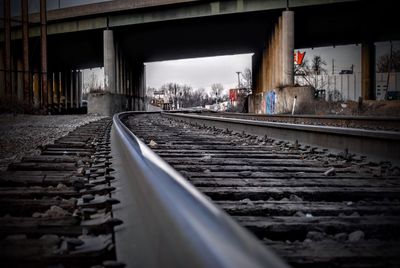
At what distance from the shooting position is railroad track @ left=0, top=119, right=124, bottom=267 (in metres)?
Result: 1.57

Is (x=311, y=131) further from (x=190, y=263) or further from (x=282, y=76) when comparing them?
(x=282, y=76)

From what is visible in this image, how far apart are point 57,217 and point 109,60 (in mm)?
31819

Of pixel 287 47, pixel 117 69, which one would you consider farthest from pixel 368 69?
pixel 117 69

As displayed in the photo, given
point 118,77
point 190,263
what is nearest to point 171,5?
point 118,77

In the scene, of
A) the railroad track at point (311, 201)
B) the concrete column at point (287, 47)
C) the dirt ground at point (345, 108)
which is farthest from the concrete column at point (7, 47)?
the railroad track at point (311, 201)

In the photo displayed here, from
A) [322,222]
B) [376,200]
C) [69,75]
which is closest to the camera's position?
[322,222]

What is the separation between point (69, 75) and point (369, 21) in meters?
35.3

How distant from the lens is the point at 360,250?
1.80 metres

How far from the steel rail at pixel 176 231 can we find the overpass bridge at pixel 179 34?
21.6m

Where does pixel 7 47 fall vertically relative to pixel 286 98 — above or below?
above

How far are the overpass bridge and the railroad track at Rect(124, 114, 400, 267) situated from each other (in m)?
19.8

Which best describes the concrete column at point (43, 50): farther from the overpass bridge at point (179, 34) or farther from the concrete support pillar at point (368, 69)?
the concrete support pillar at point (368, 69)

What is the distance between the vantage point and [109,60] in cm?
3262

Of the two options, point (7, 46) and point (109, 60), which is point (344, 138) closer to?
point (7, 46)
